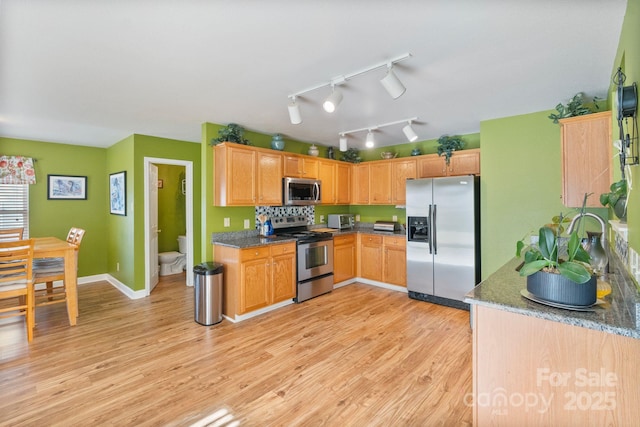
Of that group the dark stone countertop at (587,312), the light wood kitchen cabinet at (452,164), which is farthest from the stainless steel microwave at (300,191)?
the dark stone countertop at (587,312)

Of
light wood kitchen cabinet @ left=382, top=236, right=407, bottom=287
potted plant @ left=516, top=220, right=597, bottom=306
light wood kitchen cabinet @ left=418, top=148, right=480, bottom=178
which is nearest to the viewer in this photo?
potted plant @ left=516, top=220, right=597, bottom=306

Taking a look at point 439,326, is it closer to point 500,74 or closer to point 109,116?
point 500,74

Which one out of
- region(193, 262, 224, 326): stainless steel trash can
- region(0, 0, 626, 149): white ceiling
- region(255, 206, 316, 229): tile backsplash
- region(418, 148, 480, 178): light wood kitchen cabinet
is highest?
region(0, 0, 626, 149): white ceiling

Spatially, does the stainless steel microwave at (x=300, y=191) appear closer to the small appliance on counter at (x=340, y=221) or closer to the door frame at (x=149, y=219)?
the small appliance on counter at (x=340, y=221)

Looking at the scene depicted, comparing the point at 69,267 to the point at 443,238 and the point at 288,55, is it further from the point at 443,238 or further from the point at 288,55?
the point at 443,238

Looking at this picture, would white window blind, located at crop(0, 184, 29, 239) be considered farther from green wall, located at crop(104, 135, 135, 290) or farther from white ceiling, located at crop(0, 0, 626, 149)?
white ceiling, located at crop(0, 0, 626, 149)

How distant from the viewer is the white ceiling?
1.61m

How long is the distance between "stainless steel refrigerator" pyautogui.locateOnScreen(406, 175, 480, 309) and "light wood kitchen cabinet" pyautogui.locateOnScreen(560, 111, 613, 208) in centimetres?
115

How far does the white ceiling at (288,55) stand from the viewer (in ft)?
5.29

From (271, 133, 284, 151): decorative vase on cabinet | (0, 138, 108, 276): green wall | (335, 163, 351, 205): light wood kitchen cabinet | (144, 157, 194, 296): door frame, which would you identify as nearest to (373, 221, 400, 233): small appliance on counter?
(335, 163, 351, 205): light wood kitchen cabinet

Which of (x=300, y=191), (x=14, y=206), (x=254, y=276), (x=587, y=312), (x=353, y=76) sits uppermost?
(x=353, y=76)

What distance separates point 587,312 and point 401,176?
147 inches

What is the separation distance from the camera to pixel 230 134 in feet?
12.0

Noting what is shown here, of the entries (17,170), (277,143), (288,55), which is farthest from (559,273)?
(17,170)
